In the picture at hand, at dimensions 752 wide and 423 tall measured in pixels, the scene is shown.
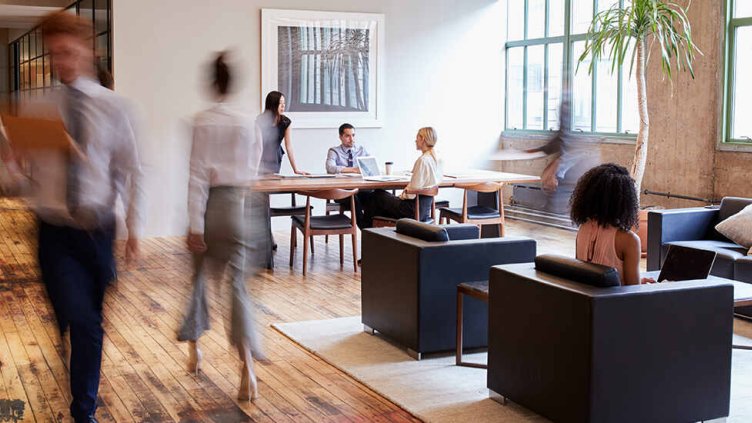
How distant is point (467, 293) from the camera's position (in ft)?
16.9

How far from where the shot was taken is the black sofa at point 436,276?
540 cm

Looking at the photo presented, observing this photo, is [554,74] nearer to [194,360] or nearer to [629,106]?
[629,106]

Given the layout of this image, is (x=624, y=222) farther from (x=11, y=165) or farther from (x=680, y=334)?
(x=11, y=165)

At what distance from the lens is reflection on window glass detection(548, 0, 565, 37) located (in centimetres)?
1195

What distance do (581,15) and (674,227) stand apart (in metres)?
4.83

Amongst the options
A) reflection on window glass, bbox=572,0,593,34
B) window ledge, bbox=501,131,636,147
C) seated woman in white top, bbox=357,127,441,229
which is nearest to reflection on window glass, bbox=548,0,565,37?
reflection on window glass, bbox=572,0,593,34

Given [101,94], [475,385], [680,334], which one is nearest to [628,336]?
[680,334]

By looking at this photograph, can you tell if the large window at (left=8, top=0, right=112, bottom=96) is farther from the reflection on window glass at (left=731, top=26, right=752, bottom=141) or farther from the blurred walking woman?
the reflection on window glass at (left=731, top=26, right=752, bottom=141)

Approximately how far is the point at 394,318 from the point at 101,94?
246 centimetres

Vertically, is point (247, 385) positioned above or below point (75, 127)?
below

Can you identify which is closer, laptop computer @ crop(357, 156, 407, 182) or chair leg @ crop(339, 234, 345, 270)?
chair leg @ crop(339, 234, 345, 270)

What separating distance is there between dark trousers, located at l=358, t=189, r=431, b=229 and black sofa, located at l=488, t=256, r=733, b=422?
413 centimetres

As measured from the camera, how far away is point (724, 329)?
4.20m

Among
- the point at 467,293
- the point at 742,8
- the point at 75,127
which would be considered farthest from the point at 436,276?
the point at 742,8
